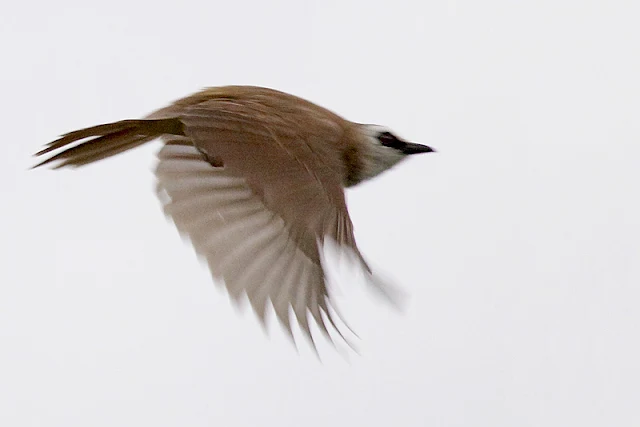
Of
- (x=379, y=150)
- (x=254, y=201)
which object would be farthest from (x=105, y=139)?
(x=379, y=150)

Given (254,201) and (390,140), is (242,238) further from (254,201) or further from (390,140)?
(390,140)

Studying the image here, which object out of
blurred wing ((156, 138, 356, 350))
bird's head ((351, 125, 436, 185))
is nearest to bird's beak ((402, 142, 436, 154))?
bird's head ((351, 125, 436, 185))

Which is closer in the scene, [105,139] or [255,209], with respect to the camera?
[255,209]

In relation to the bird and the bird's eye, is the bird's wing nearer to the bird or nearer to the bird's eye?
the bird

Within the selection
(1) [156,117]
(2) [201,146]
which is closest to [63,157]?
(1) [156,117]

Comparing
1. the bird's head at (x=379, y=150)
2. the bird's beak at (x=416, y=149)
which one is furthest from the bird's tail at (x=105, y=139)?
the bird's beak at (x=416, y=149)

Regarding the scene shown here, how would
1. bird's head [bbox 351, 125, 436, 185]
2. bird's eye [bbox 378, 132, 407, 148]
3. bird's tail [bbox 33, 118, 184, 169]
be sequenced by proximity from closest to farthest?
bird's tail [bbox 33, 118, 184, 169] < bird's head [bbox 351, 125, 436, 185] < bird's eye [bbox 378, 132, 407, 148]
